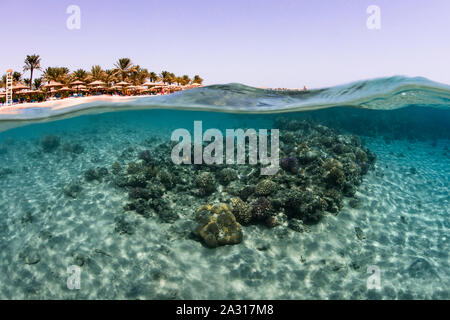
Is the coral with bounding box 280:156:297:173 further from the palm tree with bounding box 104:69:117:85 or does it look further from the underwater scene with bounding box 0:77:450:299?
the palm tree with bounding box 104:69:117:85

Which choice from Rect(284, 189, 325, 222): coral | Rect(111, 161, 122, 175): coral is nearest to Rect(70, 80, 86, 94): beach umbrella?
Rect(111, 161, 122, 175): coral

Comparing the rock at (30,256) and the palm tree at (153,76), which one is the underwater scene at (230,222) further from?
the palm tree at (153,76)

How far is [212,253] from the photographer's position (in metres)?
7.18

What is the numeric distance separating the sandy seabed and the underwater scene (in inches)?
1.4

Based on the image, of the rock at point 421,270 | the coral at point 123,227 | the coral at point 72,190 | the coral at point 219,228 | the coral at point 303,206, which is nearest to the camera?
the rock at point 421,270

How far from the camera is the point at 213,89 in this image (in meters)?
14.4

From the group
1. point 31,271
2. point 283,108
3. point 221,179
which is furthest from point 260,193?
point 283,108

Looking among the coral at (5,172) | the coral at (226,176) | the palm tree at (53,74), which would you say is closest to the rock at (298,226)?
the coral at (226,176)

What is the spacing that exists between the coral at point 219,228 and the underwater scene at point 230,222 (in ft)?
0.12

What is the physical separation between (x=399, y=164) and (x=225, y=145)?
10.1 meters

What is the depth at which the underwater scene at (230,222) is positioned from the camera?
21.2ft

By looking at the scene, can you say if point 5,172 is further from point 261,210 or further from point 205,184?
point 261,210

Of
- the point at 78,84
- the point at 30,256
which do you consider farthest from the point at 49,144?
the point at 78,84
